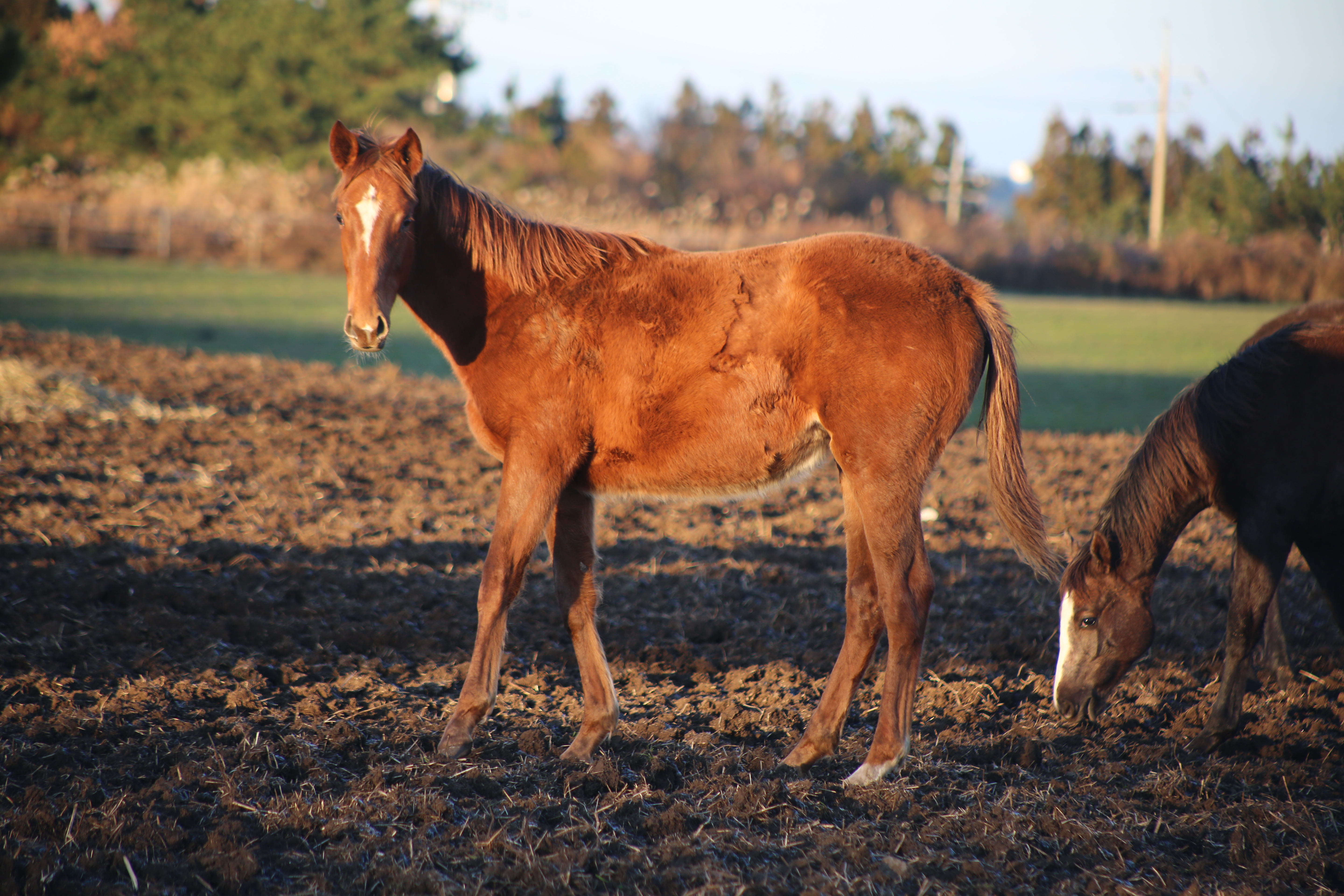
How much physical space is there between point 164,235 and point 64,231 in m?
2.65

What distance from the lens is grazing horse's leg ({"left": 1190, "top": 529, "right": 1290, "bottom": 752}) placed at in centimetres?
388

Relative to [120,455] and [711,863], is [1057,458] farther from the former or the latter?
[120,455]

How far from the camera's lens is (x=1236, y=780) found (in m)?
3.49

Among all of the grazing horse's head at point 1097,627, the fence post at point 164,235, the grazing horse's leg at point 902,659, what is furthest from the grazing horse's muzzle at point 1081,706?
the fence post at point 164,235

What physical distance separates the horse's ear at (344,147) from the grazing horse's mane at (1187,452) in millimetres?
3610

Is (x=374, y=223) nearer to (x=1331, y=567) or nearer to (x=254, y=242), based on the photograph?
(x=1331, y=567)

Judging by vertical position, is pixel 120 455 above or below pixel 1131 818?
above

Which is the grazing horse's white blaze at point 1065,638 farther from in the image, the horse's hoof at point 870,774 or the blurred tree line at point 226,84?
the blurred tree line at point 226,84

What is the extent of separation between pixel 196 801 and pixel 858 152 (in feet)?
193

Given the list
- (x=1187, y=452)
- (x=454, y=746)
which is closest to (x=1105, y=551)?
(x=1187, y=452)

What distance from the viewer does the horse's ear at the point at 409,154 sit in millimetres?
3430

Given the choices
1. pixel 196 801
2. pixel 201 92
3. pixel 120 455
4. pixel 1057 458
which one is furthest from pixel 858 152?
pixel 196 801

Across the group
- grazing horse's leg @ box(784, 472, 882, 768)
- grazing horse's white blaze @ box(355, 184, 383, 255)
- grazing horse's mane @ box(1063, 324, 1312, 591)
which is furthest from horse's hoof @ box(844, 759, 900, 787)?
grazing horse's white blaze @ box(355, 184, 383, 255)

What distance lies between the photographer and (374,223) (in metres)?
3.38
